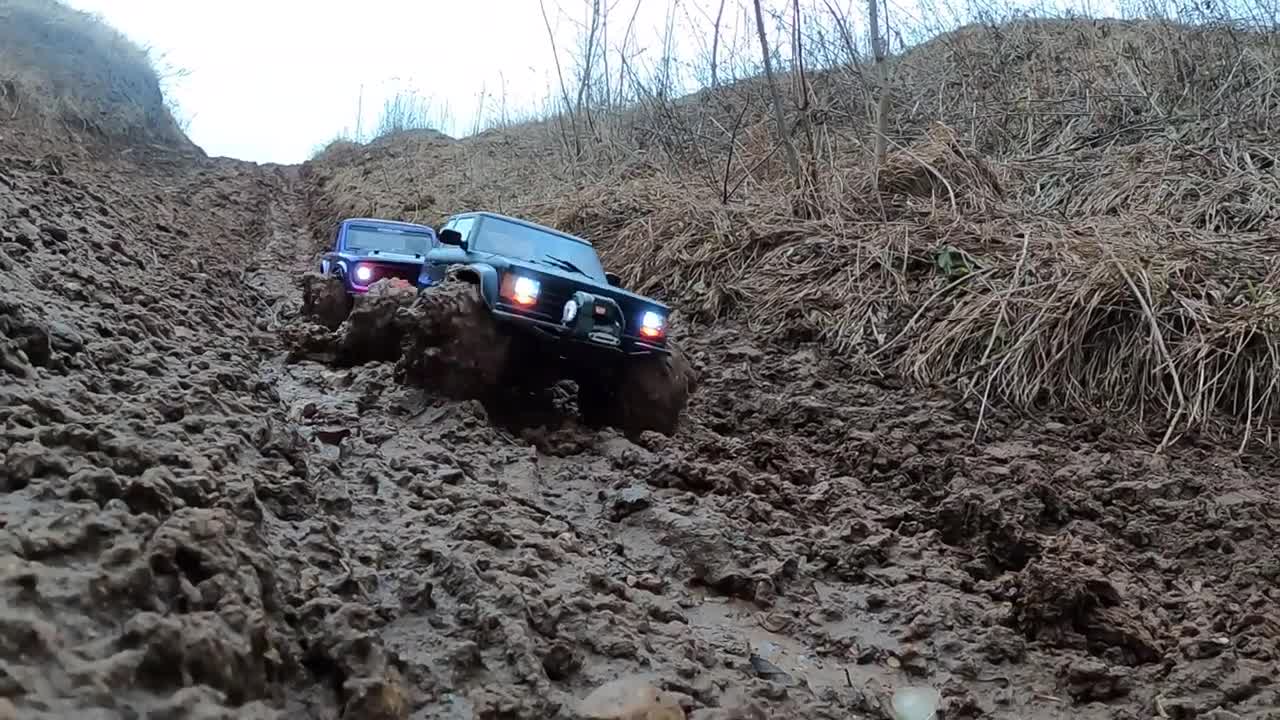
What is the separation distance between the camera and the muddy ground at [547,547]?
1717 millimetres

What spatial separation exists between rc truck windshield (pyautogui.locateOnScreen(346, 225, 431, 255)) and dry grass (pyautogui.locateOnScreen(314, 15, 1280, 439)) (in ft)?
5.26

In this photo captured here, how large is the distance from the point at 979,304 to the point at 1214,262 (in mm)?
1234

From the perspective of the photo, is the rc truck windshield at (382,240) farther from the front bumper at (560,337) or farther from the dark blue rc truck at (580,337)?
the front bumper at (560,337)

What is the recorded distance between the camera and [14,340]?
2.58 m

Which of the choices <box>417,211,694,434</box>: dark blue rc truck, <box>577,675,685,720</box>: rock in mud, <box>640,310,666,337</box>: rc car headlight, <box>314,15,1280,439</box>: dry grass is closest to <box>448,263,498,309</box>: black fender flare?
<box>417,211,694,434</box>: dark blue rc truck

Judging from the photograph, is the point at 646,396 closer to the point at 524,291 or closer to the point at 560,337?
the point at 560,337

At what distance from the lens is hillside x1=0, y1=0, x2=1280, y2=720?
1854 millimetres

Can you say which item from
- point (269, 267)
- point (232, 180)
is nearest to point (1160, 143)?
point (269, 267)

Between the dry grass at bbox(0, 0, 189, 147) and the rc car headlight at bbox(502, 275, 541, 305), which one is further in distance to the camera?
the dry grass at bbox(0, 0, 189, 147)

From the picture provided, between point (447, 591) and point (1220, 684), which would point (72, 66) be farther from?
point (1220, 684)

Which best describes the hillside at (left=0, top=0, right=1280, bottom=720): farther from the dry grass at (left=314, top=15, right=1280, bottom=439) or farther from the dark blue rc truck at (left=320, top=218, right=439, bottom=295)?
the dark blue rc truck at (left=320, top=218, right=439, bottom=295)

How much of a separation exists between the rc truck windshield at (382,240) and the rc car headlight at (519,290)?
4.80 meters

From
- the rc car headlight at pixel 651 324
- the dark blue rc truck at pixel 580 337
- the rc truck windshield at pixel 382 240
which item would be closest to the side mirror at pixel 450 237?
the dark blue rc truck at pixel 580 337

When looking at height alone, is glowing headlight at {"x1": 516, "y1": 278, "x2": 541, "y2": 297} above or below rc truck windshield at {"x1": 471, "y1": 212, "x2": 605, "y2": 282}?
below
